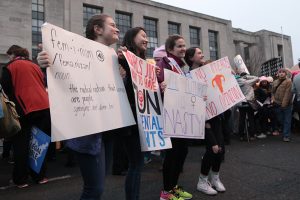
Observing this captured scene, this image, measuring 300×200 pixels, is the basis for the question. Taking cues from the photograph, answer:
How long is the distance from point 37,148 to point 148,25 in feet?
112

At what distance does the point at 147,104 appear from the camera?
3059 millimetres

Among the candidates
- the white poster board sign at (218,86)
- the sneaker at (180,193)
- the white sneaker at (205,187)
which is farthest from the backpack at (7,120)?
the white sneaker at (205,187)

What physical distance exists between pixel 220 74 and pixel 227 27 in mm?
42837

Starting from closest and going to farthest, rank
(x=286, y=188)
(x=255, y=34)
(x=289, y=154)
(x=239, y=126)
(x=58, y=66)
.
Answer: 1. (x=58, y=66)
2. (x=286, y=188)
3. (x=289, y=154)
4. (x=239, y=126)
5. (x=255, y=34)

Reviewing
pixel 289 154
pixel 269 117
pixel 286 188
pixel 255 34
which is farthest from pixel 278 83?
pixel 255 34

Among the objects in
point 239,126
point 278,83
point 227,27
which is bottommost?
point 239,126

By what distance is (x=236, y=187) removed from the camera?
4.30 meters

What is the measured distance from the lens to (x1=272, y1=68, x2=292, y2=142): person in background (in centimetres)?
847

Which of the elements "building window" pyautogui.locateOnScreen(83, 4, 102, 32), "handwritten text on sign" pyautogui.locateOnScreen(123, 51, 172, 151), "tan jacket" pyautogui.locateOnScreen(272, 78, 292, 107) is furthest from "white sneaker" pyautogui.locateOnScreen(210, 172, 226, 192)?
"building window" pyautogui.locateOnScreen(83, 4, 102, 32)

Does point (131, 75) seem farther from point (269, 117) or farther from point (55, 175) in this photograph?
point (269, 117)

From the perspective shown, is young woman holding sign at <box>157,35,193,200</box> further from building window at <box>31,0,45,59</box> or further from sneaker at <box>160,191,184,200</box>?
building window at <box>31,0,45,59</box>

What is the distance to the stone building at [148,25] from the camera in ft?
88.7

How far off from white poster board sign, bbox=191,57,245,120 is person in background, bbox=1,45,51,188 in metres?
2.13

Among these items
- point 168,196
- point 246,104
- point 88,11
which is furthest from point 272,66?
point 88,11
